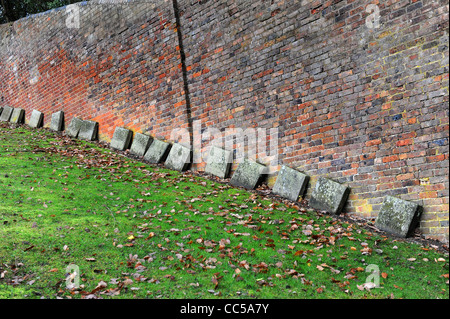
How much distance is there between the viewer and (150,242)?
4555 millimetres

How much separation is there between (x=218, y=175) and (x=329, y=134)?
2299mm

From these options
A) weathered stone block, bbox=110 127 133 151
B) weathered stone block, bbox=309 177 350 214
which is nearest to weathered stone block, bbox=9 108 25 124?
weathered stone block, bbox=110 127 133 151

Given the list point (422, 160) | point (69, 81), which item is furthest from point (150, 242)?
point (69, 81)

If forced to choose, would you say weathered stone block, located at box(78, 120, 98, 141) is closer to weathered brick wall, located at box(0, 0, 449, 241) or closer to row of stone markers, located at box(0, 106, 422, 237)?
row of stone markers, located at box(0, 106, 422, 237)

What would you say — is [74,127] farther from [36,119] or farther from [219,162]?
[219,162]

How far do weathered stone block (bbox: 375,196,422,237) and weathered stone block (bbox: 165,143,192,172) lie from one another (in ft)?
12.4

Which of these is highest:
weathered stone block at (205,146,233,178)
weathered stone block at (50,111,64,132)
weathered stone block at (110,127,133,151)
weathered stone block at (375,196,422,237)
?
weathered stone block at (50,111,64,132)

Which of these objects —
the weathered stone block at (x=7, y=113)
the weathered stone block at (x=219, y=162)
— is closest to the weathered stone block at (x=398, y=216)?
the weathered stone block at (x=219, y=162)

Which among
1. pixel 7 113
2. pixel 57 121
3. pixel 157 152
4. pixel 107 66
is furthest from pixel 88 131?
pixel 7 113

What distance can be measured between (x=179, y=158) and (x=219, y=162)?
0.94 metres

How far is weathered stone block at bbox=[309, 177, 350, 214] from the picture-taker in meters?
5.63

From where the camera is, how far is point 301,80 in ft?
20.1

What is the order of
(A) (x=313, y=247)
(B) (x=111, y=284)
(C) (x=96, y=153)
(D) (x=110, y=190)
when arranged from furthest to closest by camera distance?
(C) (x=96, y=153), (D) (x=110, y=190), (A) (x=313, y=247), (B) (x=111, y=284)

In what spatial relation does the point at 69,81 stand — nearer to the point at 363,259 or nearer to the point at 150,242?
the point at 150,242
